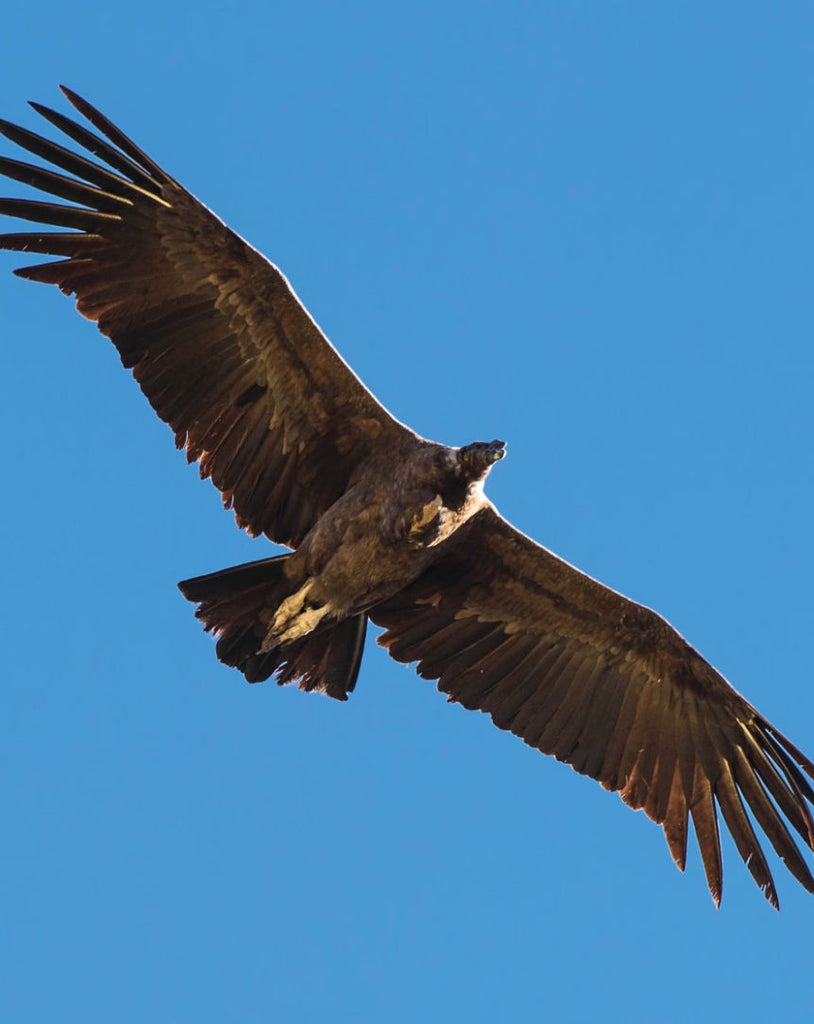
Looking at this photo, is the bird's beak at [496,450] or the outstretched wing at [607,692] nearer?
the bird's beak at [496,450]

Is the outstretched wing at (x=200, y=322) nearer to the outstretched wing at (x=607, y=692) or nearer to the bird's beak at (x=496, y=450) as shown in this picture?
the bird's beak at (x=496, y=450)

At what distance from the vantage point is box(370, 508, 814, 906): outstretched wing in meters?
14.3

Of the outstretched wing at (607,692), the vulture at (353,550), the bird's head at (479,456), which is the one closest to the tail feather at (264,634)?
the vulture at (353,550)

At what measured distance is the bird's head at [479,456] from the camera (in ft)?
42.4

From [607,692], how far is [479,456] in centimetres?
266

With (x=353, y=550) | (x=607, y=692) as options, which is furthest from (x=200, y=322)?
(x=607, y=692)

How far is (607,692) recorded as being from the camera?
14.6 m

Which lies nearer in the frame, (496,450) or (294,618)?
(496,450)

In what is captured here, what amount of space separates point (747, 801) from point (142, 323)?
5.79 m

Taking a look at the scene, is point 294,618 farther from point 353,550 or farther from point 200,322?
point 200,322

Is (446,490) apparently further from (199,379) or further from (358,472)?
(199,379)

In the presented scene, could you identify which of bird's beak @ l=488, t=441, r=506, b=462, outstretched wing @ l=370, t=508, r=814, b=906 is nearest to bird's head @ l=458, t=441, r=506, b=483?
bird's beak @ l=488, t=441, r=506, b=462

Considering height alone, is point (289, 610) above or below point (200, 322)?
below

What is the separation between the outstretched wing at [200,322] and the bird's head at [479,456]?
64 centimetres
